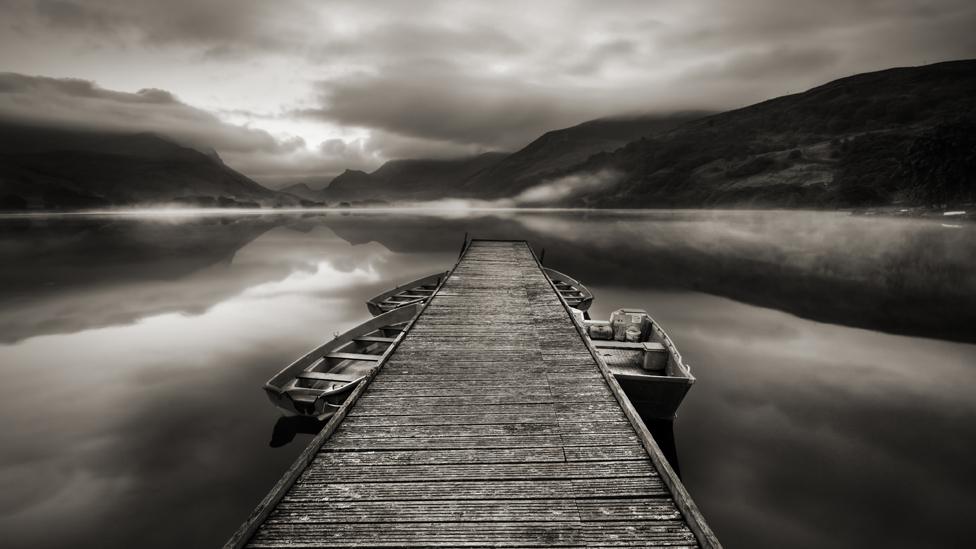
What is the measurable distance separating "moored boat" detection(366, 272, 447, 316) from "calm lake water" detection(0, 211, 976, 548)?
3.31m

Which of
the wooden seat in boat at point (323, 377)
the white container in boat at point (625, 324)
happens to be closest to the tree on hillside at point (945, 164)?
the white container in boat at point (625, 324)

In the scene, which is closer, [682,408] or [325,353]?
[325,353]

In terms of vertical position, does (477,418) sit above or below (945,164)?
below

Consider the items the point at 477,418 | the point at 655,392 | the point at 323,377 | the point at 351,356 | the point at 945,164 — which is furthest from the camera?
the point at 945,164

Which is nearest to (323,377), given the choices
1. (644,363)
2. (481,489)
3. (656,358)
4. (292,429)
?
(292,429)

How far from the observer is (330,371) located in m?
11.6

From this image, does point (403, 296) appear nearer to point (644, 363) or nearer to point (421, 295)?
point (421, 295)

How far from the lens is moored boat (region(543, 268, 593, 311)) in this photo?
19.0 meters

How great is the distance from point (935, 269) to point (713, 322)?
29.2 metres

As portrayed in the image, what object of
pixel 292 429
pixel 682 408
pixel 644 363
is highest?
pixel 644 363

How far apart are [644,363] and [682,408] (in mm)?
2637

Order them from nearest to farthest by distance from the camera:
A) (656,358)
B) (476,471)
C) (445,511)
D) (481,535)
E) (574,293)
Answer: (481,535) → (445,511) → (476,471) → (656,358) → (574,293)

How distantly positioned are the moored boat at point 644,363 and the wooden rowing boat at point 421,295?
381 centimetres

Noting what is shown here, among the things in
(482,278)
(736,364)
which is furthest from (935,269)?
(482,278)
